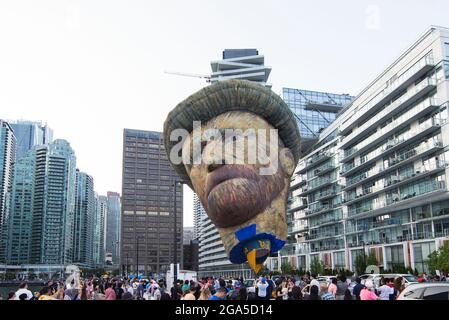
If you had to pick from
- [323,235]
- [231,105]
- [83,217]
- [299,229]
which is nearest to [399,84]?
[323,235]

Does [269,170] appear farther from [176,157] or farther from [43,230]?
[43,230]

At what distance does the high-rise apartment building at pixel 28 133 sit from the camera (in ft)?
478

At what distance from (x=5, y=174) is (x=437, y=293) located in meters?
117

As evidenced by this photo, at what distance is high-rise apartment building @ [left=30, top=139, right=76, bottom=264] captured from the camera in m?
124

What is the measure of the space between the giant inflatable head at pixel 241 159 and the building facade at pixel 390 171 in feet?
104

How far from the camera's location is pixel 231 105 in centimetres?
1616

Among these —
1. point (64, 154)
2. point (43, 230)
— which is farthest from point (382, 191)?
point (43, 230)

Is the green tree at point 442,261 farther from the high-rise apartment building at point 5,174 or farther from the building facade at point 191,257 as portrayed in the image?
the building facade at point 191,257

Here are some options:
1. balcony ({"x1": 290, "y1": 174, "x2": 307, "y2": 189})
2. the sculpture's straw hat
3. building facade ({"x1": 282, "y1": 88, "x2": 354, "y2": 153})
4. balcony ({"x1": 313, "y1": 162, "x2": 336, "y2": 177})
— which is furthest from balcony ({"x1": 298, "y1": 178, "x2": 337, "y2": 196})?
the sculpture's straw hat

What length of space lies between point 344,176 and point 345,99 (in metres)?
33.9

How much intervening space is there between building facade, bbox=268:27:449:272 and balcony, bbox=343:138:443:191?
0.36 ft

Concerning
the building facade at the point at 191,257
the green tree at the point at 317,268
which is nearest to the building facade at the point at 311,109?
the green tree at the point at 317,268

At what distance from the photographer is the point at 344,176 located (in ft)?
215

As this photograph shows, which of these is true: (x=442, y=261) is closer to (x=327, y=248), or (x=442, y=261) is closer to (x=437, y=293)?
(x=437, y=293)
